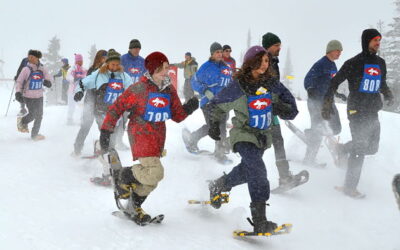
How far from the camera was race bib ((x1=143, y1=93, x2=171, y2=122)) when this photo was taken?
4.05 metres

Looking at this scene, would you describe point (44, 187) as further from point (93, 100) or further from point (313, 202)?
point (313, 202)

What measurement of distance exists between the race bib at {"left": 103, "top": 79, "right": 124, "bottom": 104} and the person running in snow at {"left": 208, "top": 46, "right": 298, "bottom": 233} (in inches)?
115

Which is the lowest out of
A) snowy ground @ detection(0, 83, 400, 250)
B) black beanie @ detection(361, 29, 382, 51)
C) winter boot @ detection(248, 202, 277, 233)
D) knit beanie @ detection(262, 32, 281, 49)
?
snowy ground @ detection(0, 83, 400, 250)

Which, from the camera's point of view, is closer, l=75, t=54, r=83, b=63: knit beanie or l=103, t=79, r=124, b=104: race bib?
l=103, t=79, r=124, b=104: race bib

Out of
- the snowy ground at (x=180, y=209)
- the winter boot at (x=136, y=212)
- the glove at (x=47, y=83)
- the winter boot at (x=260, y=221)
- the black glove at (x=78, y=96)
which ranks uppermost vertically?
the black glove at (x=78, y=96)

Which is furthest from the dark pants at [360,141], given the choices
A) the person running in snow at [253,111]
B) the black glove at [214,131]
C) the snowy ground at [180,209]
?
the black glove at [214,131]

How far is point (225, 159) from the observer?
743 cm

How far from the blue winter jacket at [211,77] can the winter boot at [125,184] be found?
3.57 m

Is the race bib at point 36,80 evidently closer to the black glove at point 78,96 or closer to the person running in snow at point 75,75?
the person running in snow at point 75,75

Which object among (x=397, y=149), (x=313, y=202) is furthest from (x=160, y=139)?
(x=397, y=149)

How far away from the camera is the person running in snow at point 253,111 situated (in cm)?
388

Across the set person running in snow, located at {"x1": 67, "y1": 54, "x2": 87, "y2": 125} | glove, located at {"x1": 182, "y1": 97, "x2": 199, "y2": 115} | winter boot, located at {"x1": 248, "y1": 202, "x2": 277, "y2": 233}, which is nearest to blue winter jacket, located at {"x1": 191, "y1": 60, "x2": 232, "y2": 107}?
glove, located at {"x1": 182, "y1": 97, "x2": 199, "y2": 115}

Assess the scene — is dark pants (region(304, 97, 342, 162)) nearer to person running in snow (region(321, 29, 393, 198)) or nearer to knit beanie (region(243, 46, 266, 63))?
person running in snow (region(321, 29, 393, 198))

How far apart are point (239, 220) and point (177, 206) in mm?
959
